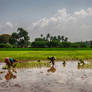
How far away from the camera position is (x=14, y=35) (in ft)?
245

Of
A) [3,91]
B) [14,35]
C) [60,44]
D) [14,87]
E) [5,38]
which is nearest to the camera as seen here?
[3,91]

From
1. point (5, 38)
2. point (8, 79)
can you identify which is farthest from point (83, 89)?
point (5, 38)

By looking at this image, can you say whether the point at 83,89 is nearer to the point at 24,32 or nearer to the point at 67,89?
the point at 67,89

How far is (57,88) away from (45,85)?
510 millimetres

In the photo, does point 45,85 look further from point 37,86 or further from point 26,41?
point 26,41

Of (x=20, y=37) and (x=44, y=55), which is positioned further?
(x=20, y=37)

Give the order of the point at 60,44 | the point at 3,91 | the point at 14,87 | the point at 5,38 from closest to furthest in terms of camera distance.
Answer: the point at 3,91, the point at 14,87, the point at 60,44, the point at 5,38

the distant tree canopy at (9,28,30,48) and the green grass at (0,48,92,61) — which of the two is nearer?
the green grass at (0,48,92,61)

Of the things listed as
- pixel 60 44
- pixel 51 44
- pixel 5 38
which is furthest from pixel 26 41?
pixel 5 38

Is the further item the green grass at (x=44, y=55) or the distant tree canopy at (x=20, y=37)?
the distant tree canopy at (x=20, y=37)

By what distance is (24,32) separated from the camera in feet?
247

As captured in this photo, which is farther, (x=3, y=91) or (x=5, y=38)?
(x=5, y=38)

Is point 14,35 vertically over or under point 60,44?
over

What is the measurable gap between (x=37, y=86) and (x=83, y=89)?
144 cm
